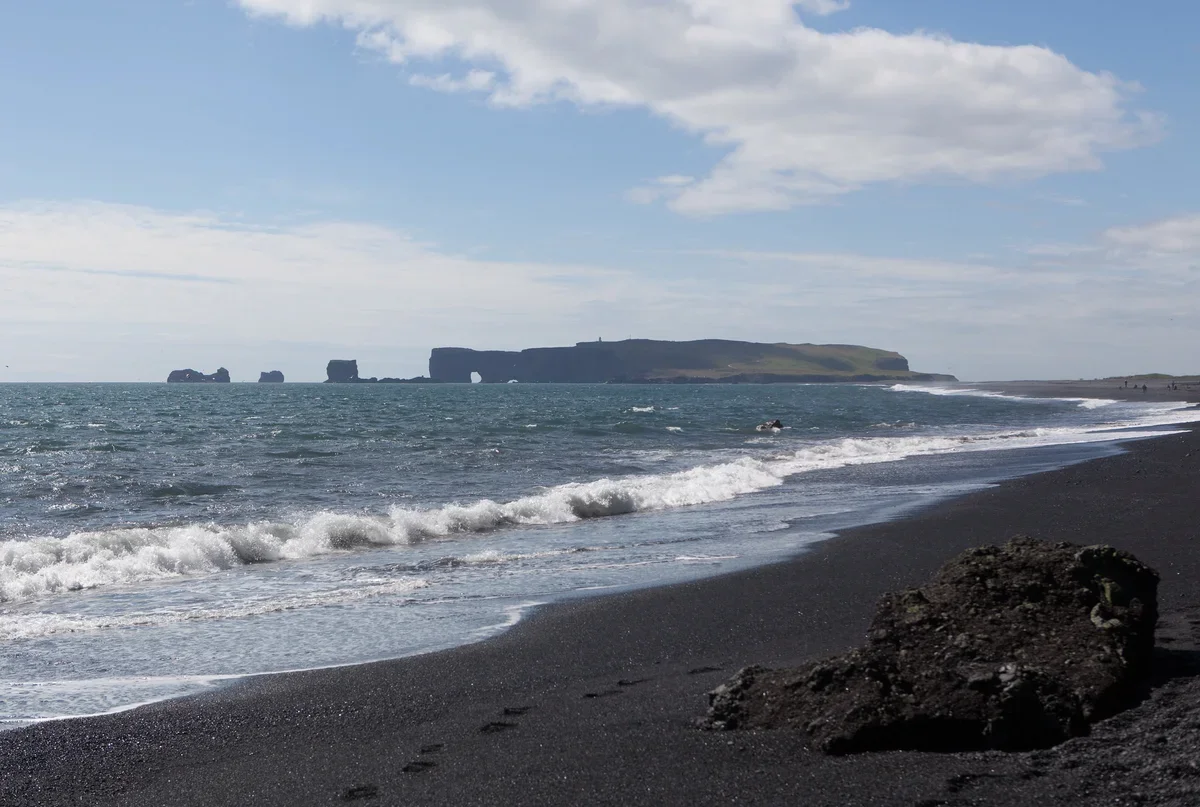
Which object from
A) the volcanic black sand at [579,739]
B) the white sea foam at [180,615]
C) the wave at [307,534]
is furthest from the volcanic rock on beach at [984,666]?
the wave at [307,534]

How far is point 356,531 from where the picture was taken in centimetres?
1666

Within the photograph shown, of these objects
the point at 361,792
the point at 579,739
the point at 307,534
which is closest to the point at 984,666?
the point at 579,739

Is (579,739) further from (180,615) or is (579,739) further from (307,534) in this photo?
(307,534)

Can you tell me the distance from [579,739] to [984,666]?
234cm

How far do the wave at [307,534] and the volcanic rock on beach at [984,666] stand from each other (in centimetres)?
1017

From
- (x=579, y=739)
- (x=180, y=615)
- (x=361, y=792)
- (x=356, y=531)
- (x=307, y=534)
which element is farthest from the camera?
(x=356, y=531)

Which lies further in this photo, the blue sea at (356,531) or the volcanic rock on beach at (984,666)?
the blue sea at (356,531)

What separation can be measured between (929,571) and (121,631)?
8740 millimetres

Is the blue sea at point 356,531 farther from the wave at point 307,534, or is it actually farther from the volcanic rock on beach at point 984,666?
the volcanic rock on beach at point 984,666

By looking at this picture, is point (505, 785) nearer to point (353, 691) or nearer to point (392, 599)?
point (353, 691)

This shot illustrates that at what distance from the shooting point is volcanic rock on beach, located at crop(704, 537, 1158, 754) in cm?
528

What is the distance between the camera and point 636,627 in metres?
9.29

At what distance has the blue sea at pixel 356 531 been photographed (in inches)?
362

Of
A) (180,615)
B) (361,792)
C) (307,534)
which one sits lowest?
(180,615)
